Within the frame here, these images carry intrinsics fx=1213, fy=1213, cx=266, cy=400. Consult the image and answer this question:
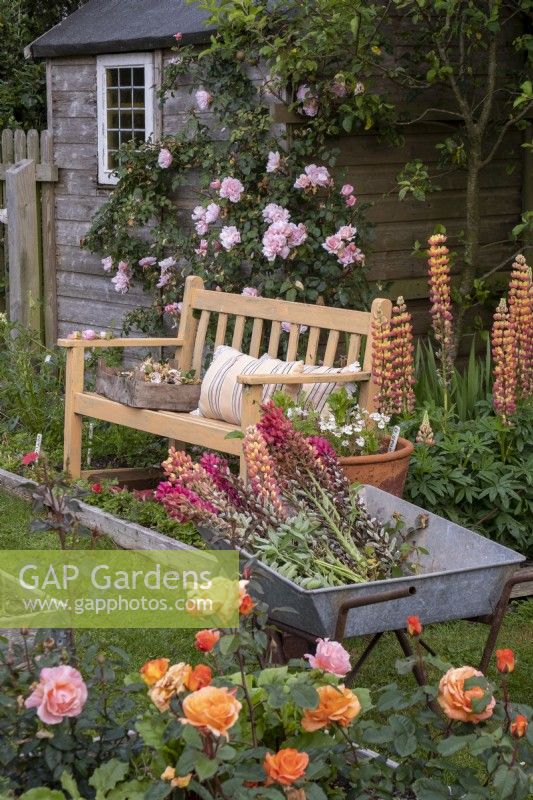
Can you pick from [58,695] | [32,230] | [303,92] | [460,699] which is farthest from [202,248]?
[58,695]

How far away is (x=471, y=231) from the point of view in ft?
24.0

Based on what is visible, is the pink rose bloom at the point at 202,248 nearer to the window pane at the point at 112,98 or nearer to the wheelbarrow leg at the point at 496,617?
the window pane at the point at 112,98

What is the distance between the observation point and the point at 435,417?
5547mm

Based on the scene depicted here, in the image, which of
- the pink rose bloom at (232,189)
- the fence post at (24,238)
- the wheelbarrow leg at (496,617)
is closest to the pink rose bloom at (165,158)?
the pink rose bloom at (232,189)

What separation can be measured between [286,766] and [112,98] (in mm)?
7080

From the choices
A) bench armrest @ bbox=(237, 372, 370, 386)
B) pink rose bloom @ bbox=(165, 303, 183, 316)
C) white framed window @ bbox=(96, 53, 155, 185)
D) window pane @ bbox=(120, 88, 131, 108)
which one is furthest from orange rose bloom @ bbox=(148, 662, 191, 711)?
window pane @ bbox=(120, 88, 131, 108)

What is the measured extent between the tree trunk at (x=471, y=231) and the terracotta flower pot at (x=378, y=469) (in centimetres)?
245

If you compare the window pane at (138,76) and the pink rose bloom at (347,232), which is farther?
A: the window pane at (138,76)

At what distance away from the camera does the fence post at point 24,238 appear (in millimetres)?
8805

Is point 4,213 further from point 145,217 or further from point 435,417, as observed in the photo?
point 435,417

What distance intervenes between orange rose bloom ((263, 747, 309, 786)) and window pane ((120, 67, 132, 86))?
6.86m

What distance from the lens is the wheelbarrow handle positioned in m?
3.07

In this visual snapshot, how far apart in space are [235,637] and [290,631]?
3.38 feet

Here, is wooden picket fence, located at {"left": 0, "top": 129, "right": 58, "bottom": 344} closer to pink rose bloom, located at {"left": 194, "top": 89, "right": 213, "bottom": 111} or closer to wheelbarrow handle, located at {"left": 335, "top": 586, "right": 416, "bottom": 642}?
pink rose bloom, located at {"left": 194, "top": 89, "right": 213, "bottom": 111}
